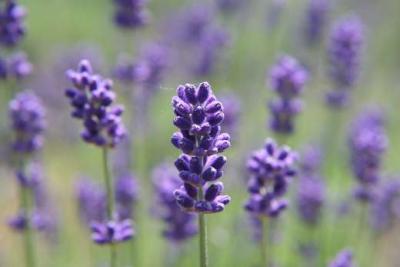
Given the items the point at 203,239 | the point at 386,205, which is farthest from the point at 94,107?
the point at 386,205

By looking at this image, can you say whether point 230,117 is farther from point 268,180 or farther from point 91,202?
point 268,180

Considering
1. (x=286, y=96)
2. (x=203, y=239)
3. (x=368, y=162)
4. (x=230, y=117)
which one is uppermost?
(x=230, y=117)

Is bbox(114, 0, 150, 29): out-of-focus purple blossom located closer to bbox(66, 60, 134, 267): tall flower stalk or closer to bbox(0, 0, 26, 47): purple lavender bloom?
bbox(0, 0, 26, 47): purple lavender bloom

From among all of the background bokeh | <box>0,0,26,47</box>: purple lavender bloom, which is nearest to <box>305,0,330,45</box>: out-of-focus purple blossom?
the background bokeh

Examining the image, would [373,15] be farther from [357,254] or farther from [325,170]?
[357,254]

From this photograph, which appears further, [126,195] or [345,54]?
[345,54]

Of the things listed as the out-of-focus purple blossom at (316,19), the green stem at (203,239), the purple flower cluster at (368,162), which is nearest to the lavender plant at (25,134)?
the green stem at (203,239)
